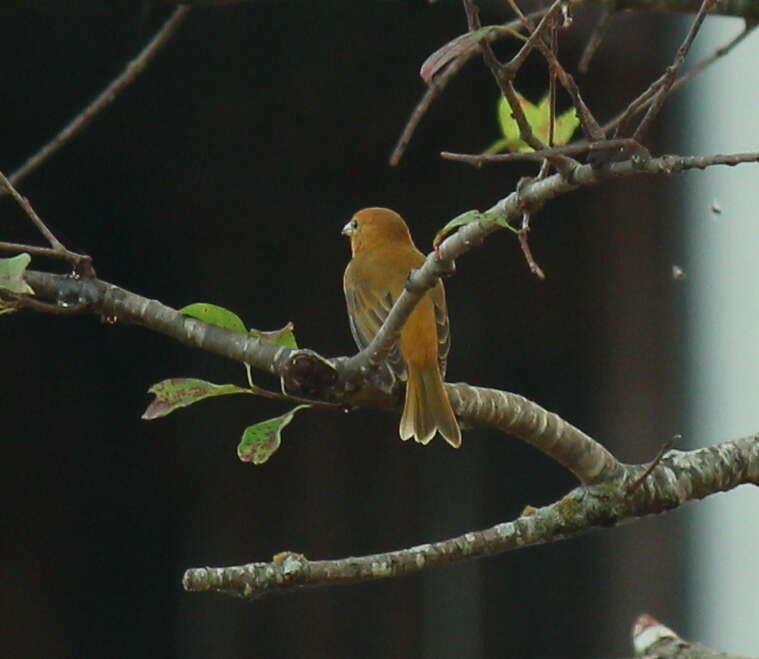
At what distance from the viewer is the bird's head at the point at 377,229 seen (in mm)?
5293

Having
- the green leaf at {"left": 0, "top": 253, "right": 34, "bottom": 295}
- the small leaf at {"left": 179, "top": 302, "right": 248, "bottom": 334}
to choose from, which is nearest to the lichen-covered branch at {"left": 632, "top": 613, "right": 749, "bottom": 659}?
the small leaf at {"left": 179, "top": 302, "right": 248, "bottom": 334}

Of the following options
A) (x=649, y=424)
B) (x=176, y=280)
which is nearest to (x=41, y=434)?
(x=176, y=280)

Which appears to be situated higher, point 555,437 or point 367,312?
point 367,312

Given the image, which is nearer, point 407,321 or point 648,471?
point 648,471

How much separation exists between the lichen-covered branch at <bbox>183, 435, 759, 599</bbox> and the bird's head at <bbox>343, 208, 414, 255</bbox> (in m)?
2.44

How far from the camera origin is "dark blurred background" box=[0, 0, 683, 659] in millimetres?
7273

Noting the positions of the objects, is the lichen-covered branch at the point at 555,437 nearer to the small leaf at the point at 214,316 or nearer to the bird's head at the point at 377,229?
the small leaf at the point at 214,316

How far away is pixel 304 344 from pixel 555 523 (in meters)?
4.84

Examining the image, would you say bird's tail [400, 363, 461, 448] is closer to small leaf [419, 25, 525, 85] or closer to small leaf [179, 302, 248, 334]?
small leaf [179, 302, 248, 334]

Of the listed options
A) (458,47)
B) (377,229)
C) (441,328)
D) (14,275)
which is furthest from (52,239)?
(377,229)

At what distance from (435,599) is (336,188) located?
2043mm

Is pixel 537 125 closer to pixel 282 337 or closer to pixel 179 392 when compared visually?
pixel 282 337

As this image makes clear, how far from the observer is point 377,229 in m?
5.31

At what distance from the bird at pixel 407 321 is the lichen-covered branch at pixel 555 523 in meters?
0.50
